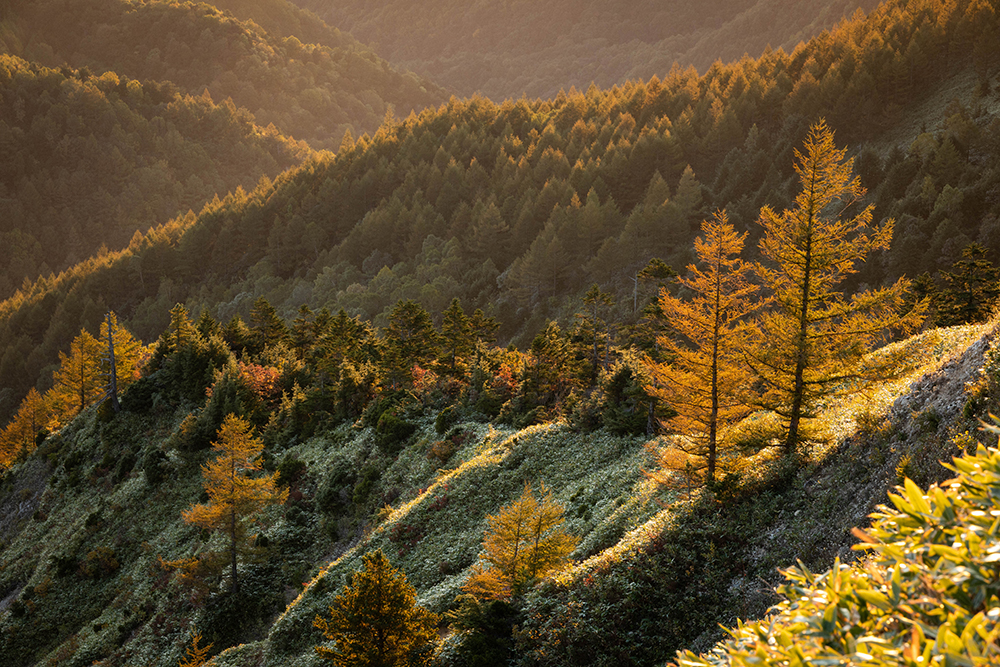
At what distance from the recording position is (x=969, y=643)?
95.5 inches

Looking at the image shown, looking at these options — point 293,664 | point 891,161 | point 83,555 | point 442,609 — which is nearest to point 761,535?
point 442,609

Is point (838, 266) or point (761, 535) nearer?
point (761, 535)

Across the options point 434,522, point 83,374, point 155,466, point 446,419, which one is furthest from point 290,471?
point 83,374

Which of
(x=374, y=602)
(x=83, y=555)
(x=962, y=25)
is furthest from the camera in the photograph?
(x=962, y=25)

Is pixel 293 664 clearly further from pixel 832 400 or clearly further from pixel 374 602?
pixel 832 400

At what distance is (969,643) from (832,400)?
75.7 feet

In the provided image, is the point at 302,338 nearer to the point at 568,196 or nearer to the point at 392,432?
the point at 392,432

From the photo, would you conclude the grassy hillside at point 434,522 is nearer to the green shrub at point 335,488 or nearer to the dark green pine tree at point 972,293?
the green shrub at point 335,488

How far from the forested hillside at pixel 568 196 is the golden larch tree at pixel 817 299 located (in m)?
22.6

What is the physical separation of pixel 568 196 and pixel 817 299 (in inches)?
3199

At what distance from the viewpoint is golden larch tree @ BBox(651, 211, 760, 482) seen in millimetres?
17641

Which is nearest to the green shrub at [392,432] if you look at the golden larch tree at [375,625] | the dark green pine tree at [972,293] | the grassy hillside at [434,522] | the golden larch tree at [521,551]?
the grassy hillside at [434,522]

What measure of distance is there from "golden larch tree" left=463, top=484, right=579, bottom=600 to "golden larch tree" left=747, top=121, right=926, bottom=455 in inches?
332

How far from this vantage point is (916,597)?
301cm
